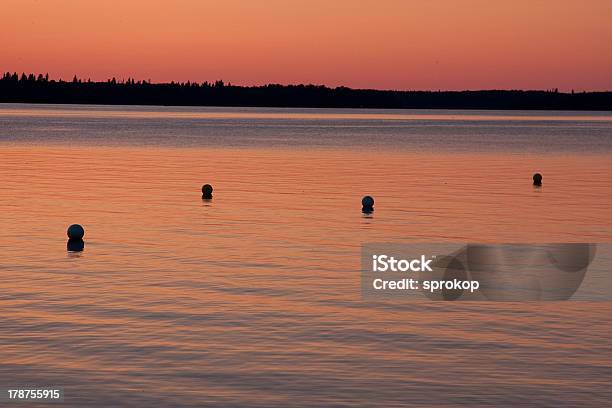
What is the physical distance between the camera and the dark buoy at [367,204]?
1602 inches

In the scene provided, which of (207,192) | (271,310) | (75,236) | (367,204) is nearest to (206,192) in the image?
(207,192)

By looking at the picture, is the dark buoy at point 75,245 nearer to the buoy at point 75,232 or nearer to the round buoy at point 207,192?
the buoy at point 75,232

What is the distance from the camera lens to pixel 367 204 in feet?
134

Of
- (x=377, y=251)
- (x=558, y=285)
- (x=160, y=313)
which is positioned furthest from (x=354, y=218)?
(x=160, y=313)

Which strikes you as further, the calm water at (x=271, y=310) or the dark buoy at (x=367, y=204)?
the dark buoy at (x=367, y=204)

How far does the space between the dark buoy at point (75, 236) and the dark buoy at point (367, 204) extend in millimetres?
13138

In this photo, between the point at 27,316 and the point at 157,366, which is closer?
the point at 157,366

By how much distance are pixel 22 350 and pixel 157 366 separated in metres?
2.55

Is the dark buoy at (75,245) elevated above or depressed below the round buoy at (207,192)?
below

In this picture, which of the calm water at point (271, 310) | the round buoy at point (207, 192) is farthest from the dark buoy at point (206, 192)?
the calm water at point (271, 310)

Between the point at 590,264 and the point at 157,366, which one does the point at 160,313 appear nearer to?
the point at 157,366

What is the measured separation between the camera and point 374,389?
15.7 m

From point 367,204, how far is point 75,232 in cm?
1355

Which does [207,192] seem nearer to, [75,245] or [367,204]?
[367,204]
